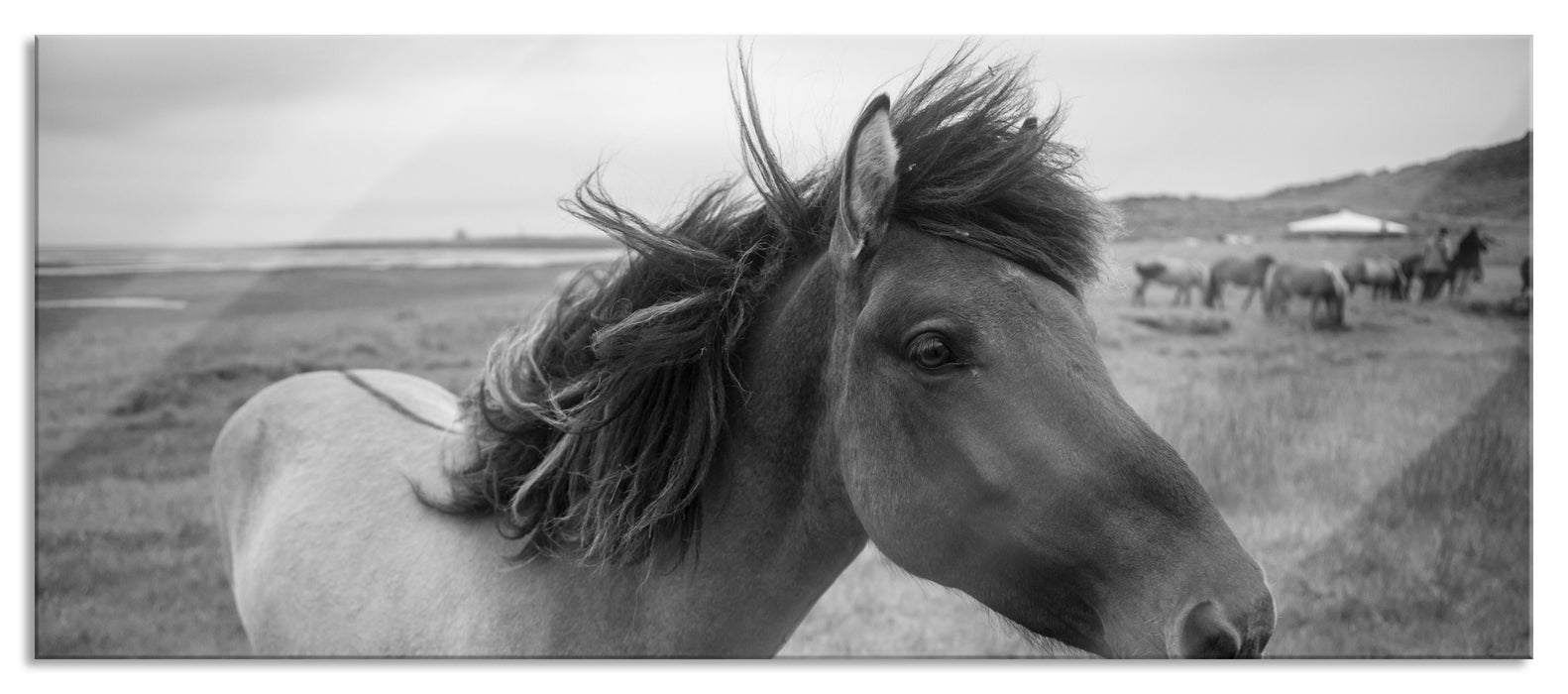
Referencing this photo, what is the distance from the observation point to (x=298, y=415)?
73.2 inches

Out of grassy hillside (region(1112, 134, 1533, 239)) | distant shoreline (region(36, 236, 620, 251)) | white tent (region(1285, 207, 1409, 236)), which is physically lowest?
distant shoreline (region(36, 236, 620, 251))

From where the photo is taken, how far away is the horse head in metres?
0.87

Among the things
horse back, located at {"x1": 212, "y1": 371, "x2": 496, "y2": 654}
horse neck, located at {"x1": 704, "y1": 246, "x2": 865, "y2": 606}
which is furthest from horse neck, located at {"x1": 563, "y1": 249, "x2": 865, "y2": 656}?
horse back, located at {"x1": 212, "y1": 371, "x2": 496, "y2": 654}

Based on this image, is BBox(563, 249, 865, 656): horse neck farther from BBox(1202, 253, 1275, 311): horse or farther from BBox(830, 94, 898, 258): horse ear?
BBox(1202, 253, 1275, 311): horse

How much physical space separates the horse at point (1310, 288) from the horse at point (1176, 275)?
0.57ft

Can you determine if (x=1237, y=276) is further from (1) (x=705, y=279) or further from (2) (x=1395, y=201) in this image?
(1) (x=705, y=279)

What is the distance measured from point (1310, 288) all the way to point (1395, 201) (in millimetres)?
295

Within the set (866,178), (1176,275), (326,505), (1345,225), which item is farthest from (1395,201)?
(326,505)

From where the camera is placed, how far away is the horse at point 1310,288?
104 inches

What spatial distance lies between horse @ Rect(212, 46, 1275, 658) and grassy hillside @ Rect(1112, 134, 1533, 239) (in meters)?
1.63

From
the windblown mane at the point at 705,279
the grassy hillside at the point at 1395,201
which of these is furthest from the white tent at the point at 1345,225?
the windblown mane at the point at 705,279

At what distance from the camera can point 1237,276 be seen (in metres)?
2.73

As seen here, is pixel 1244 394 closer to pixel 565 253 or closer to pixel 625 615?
pixel 565 253
